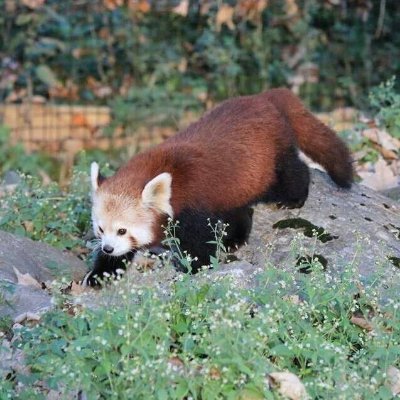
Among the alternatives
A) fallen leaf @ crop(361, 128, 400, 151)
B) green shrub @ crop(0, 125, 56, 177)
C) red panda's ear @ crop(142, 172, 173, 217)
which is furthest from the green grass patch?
green shrub @ crop(0, 125, 56, 177)

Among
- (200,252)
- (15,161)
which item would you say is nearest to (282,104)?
(200,252)

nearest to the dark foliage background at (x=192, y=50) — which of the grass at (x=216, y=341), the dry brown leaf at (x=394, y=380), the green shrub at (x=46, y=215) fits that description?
the green shrub at (x=46, y=215)

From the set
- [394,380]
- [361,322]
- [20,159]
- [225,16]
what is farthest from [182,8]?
[394,380]

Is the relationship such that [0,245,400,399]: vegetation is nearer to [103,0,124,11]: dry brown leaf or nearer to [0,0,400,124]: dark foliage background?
[0,0,400,124]: dark foliage background

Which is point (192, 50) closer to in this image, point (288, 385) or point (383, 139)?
point (383, 139)

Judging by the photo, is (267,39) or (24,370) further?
(267,39)

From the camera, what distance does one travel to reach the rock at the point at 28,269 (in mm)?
4336

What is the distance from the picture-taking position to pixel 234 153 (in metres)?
5.26

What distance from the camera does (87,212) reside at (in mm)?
5898

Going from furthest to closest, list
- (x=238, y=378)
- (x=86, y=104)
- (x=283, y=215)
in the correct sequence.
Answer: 1. (x=86, y=104)
2. (x=283, y=215)
3. (x=238, y=378)

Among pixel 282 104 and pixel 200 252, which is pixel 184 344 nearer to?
pixel 200 252

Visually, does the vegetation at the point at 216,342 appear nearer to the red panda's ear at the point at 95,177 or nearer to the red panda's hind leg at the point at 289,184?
the red panda's ear at the point at 95,177

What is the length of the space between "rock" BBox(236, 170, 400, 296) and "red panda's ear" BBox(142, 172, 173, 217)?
0.43m

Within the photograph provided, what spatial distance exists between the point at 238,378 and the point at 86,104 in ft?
19.9
